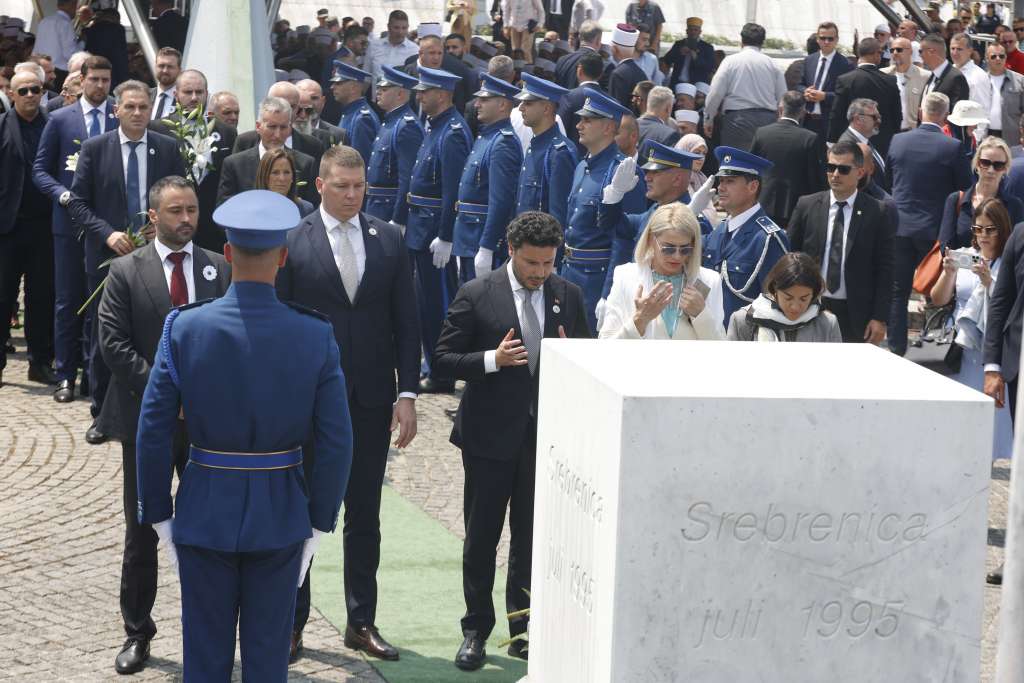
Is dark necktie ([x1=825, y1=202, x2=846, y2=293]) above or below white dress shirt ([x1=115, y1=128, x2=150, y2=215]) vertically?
below

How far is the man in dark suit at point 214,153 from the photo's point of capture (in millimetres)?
11070

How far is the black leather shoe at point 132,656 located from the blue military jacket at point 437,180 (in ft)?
18.9

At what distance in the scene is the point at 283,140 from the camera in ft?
35.6

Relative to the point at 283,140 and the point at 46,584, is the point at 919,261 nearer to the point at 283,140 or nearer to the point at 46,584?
the point at 283,140

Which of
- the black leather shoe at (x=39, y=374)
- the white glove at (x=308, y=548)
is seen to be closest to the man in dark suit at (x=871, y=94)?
the black leather shoe at (x=39, y=374)

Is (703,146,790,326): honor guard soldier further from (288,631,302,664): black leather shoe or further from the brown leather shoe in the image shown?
(288,631,302,664): black leather shoe

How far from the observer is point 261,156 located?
10.7m

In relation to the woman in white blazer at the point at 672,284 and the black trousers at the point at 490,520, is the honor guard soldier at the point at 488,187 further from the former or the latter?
the black trousers at the point at 490,520

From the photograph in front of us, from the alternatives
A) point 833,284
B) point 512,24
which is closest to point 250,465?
point 833,284

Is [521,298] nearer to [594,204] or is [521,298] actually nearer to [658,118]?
[594,204]

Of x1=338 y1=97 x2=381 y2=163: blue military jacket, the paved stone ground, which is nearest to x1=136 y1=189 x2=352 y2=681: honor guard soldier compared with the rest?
the paved stone ground

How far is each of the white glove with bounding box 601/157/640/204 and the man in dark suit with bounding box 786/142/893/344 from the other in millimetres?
1188

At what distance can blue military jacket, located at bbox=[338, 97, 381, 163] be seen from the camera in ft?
46.9

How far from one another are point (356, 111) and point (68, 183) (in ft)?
12.3
